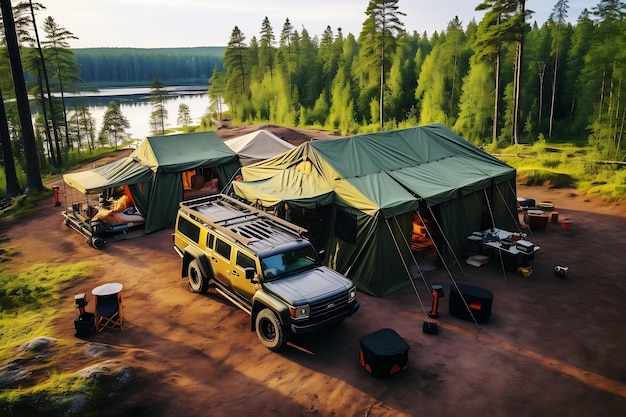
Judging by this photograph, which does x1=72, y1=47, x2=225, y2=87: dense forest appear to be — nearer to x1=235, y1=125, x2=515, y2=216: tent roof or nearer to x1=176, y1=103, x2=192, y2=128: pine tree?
x1=176, y1=103, x2=192, y2=128: pine tree

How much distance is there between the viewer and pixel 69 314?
10.6 m

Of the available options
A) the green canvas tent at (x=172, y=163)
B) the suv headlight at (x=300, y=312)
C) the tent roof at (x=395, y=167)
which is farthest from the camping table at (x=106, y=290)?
the green canvas tent at (x=172, y=163)

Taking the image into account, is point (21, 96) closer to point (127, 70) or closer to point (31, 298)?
point (31, 298)

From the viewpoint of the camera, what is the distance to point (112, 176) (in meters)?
16.9

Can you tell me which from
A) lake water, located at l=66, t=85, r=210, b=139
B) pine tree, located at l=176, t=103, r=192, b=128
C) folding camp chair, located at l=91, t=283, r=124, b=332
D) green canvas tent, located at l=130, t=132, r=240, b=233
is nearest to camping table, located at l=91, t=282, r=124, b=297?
folding camp chair, located at l=91, t=283, r=124, b=332

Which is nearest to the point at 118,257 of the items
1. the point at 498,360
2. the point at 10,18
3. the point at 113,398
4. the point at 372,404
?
the point at 113,398

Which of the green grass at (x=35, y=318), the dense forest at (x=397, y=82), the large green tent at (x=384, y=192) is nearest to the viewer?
the green grass at (x=35, y=318)

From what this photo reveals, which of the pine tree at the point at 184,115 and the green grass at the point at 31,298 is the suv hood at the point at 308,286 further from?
the pine tree at the point at 184,115

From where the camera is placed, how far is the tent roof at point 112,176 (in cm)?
1608

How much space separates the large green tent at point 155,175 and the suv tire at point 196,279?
232 inches

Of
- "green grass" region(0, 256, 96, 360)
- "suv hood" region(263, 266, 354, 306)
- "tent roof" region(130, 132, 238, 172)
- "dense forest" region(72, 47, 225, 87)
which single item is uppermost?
"dense forest" region(72, 47, 225, 87)

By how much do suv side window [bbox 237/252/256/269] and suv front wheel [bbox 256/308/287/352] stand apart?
106 centimetres

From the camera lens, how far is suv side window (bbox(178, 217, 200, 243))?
11469 mm

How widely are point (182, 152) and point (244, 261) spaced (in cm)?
1061
